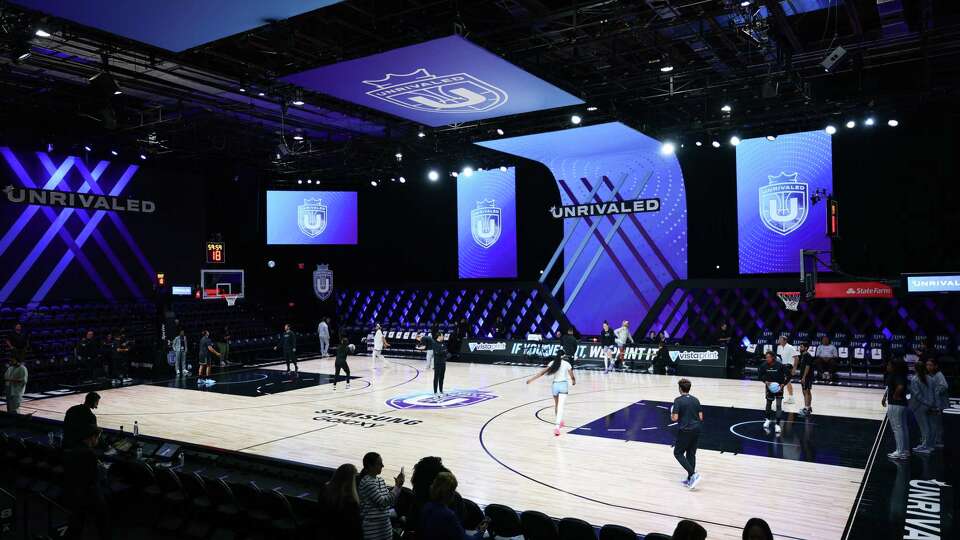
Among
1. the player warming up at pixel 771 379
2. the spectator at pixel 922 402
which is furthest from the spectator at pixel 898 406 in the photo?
the player warming up at pixel 771 379

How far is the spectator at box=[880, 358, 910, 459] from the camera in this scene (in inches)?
342

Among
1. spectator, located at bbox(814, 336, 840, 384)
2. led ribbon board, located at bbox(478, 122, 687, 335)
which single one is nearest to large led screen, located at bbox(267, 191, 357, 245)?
led ribbon board, located at bbox(478, 122, 687, 335)

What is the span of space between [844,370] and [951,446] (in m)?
8.57

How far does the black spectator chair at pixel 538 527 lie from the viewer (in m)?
5.13

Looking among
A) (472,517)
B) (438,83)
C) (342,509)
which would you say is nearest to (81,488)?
(342,509)

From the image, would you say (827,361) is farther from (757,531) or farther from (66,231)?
(66,231)

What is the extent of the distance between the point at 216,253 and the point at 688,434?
20535 millimetres

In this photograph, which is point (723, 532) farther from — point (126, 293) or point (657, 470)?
point (126, 293)

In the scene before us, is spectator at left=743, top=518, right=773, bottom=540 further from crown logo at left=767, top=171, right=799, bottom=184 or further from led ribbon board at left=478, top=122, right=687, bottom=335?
crown logo at left=767, top=171, right=799, bottom=184

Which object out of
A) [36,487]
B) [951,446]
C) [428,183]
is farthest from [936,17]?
[428,183]

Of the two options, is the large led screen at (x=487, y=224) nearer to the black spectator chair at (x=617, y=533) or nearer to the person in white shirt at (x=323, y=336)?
the person in white shirt at (x=323, y=336)

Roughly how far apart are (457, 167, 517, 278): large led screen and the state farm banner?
33.1 feet

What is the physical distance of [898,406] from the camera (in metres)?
8.75

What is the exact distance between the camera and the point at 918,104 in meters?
16.1
